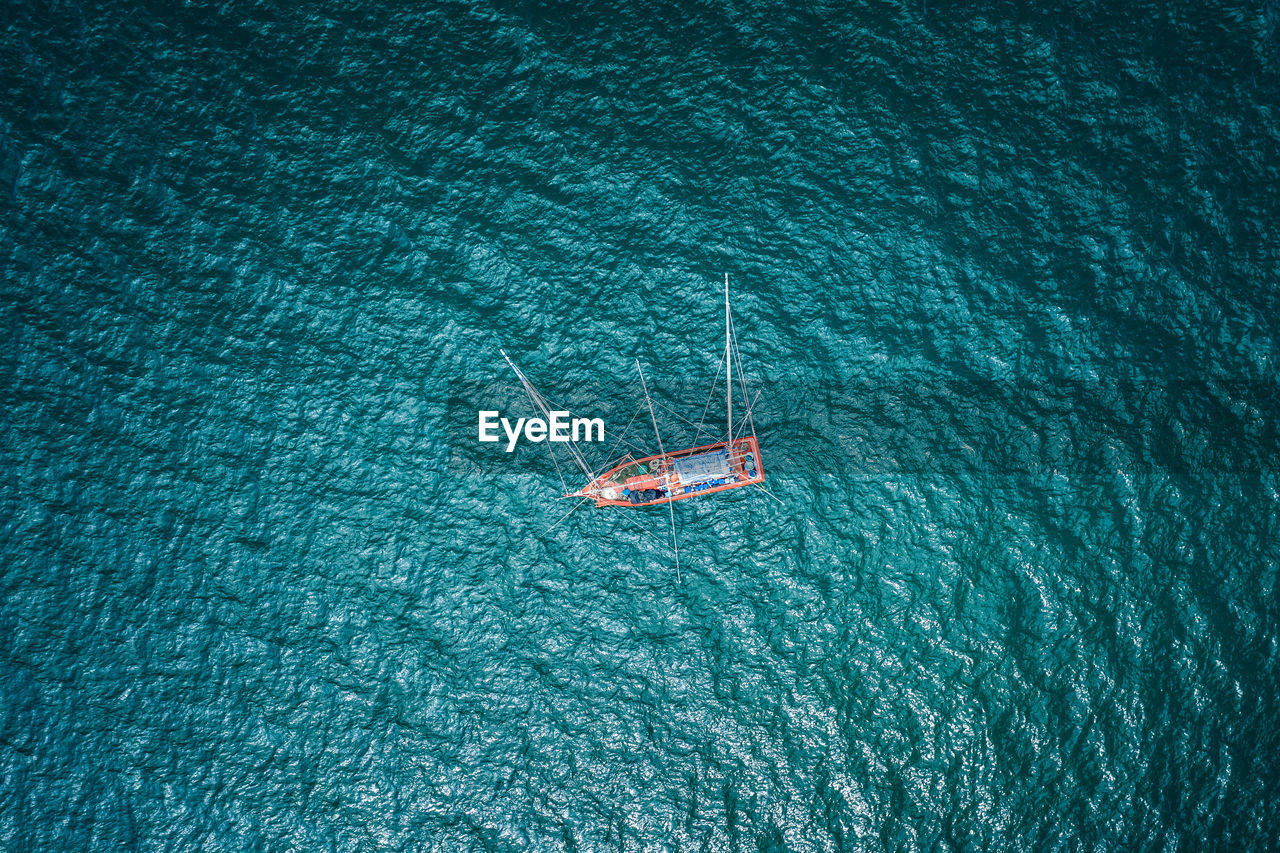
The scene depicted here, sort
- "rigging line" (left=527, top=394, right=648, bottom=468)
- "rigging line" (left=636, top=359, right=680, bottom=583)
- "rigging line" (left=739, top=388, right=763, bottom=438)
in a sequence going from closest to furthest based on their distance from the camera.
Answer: "rigging line" (left=636, top=359, right=680, bottom=583), "rigging line" (left=527, top=394, right=648, bottom=468), "rigging line" (left=739, top=388, right=763, bottom=438)

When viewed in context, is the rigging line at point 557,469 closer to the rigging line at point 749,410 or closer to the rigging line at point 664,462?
the rigging line at point 664,462

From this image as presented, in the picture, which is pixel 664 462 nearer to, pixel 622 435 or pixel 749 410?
pixel 622 435

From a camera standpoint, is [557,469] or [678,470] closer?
[678,470]

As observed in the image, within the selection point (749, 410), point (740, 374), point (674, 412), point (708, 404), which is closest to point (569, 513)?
point (674, 412)

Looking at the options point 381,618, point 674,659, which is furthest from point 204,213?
point 674,659

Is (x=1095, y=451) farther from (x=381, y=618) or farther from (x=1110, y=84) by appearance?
(x=381, y=618)

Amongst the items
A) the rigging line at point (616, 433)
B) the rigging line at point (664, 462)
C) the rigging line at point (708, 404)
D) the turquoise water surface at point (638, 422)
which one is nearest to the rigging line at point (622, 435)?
the rigging line at point (616, 433)

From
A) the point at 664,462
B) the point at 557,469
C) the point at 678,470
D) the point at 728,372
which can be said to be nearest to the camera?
the point at 678,470

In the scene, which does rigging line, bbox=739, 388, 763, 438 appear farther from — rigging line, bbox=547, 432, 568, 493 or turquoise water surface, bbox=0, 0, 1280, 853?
rigging line, bbox=547, 432, 568, 493

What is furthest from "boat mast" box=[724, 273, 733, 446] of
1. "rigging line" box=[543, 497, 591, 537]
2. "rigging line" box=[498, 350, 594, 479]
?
"rigging line" box=[543, 497, 591, 537]
